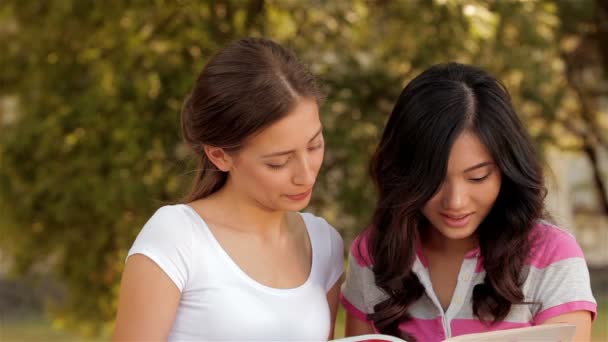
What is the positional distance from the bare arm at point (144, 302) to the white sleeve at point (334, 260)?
57cm

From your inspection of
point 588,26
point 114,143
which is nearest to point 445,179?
point 114,143

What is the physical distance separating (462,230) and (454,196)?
0.11m

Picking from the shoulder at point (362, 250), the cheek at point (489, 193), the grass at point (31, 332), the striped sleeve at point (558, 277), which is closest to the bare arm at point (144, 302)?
the shoulder at point (362, 250)

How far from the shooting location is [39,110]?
5.19 metres

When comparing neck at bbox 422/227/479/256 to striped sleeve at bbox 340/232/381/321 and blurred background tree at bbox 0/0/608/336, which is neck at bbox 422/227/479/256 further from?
blurred background tree at bbox 0/0/608/336

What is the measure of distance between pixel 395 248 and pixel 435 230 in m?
0.16

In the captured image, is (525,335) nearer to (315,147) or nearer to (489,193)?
(489,193)

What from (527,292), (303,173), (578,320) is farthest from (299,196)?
→ (578,320)

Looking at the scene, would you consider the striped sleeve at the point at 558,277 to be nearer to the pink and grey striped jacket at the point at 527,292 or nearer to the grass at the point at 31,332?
the pink and grey striped jacket at the point at 527,292

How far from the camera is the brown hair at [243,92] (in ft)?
7.33

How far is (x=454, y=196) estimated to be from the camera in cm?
237

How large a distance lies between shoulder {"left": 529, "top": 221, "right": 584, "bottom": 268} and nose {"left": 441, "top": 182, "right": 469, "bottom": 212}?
9.9 inches

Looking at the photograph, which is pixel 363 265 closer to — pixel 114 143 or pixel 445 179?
pixel 445 179

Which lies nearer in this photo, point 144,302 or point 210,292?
point 144,302
